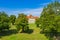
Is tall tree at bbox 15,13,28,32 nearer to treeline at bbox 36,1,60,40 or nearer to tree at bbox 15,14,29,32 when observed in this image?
tree at bbox 15,14,29,32

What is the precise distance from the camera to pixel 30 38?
133ft

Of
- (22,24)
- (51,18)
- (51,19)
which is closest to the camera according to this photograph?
(51,19)

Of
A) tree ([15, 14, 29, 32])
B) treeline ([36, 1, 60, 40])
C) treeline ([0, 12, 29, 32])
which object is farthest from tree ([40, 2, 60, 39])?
treeline ([0, 12, 29, 32])

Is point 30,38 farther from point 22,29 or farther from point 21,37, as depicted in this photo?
point 22,29

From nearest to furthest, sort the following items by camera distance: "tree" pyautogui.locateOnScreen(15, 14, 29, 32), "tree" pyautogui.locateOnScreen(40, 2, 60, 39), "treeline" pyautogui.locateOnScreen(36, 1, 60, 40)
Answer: "tree" pyautogui.locateOnScreen(40, 2, 60, 39) < "treeline" pyautogui.locateOnScreen(36, 1, 60, 40) < "tree" pyautogui.locateOnScreen(15, 14, 29, 32)

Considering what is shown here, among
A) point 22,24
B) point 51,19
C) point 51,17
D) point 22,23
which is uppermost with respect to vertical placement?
point 51,17

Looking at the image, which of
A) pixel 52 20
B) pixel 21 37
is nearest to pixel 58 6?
pixel 52 20

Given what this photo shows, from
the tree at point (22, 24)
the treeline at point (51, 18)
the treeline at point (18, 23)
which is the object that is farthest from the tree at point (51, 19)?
the treeline at point (18, 23)

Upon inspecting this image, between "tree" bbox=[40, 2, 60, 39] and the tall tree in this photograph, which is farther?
the tall tree

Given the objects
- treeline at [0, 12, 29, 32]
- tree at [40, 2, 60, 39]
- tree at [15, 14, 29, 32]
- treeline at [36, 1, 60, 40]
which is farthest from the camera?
tree at [15, 14, 29, 32]

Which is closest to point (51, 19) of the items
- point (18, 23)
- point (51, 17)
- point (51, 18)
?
point (51, 18)

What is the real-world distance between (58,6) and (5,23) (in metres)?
15.3

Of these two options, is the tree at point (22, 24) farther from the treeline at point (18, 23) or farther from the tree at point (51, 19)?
the tree at point (51, 19)

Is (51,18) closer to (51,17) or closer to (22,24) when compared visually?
(51,17)
